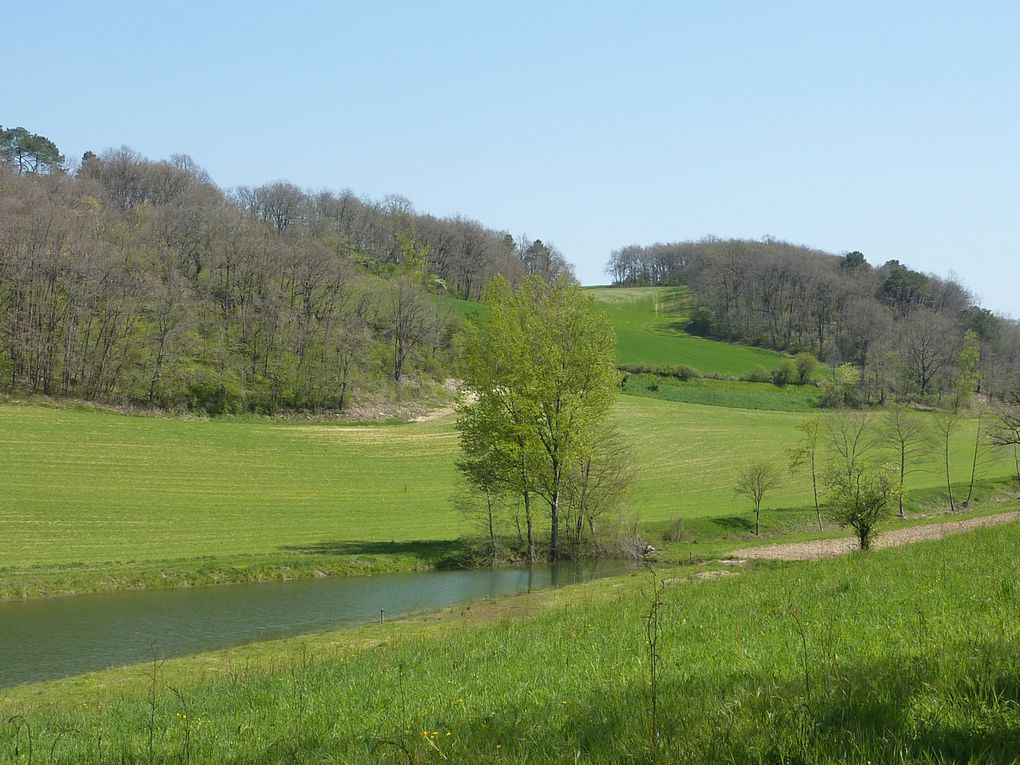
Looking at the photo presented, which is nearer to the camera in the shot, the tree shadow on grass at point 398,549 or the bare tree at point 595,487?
the tree shadow on grass at point 398,549

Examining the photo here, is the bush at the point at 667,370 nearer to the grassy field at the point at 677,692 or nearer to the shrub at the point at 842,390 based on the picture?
the shrub at the point at 842,390

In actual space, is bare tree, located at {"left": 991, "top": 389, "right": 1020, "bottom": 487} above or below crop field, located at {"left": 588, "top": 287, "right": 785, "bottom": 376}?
below

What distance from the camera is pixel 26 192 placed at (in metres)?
94.1

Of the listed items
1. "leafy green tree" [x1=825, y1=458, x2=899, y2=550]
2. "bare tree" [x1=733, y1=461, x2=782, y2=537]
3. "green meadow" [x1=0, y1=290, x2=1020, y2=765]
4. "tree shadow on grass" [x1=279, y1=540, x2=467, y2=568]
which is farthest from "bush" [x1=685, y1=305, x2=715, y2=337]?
"leafy green tree" [x1=825, y1=458, x2=899, y2=550]

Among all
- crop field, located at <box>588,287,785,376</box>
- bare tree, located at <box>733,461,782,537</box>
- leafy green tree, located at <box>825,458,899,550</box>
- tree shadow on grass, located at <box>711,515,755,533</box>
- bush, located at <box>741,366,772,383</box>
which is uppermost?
crop field, located at <box>588,287,785,376</box>

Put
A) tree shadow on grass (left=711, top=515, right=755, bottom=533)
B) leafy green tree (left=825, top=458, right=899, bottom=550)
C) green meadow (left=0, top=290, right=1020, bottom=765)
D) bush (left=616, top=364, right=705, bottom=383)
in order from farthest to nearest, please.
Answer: bush (left=616, top=364, right=705, bottom=383) → tree shadow on grass (left=711, top=515, right=755, bottom=533) → leafy green tree (left=825, top=458, right=899, bottom=550) → green meadow (left=0, top=290, right=1020, bottom=765)

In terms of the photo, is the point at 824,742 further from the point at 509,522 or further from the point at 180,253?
the point at 180,253

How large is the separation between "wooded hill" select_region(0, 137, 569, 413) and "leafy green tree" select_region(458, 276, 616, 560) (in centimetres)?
3855

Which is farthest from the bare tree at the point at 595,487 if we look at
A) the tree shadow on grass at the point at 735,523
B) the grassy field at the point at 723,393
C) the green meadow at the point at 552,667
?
the grassy field at the point at 723,393

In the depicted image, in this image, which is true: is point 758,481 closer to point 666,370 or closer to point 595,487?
point 595,487

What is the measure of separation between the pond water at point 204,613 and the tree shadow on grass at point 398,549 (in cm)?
220

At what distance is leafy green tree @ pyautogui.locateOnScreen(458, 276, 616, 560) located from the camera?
44.2 metres

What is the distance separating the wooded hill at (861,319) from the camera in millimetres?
124250

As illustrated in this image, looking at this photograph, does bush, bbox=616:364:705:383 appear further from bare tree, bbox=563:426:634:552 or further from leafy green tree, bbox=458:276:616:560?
leafy green tree, bbox=458:276:616:560
